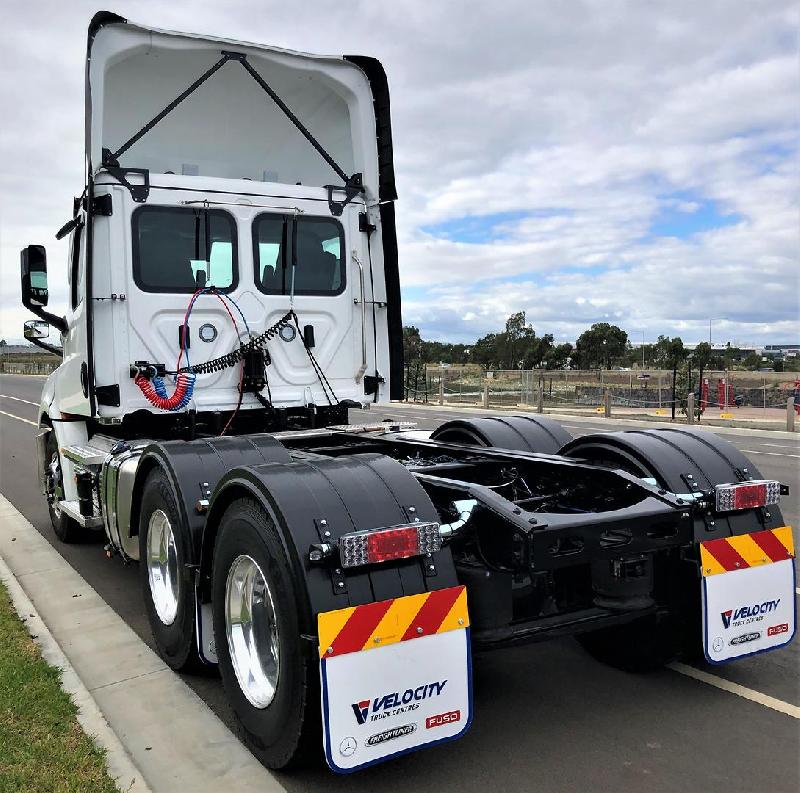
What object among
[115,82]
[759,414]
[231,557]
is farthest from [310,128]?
[759,414]

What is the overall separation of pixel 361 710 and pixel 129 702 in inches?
69.4

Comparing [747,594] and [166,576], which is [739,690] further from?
[166,576]

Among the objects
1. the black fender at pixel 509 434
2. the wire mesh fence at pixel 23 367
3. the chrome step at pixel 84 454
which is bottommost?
the chrome step at pixel 84 454

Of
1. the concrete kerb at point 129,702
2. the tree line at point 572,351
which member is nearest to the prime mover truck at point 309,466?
the concrete kerb at point 129,702

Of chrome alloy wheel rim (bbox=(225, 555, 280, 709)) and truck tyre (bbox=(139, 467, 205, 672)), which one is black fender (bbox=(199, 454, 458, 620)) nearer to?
chrome alloy wheel rim (bbox=(225, 555, 280, 709))

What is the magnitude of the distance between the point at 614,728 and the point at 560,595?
2.12 ft

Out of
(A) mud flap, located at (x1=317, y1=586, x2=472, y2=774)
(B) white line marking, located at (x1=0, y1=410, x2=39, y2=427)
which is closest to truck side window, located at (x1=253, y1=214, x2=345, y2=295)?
(A) mud flap, located at (x1=317, y1=586, x2=472, y2=774)

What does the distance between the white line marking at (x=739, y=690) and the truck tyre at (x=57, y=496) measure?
552 cm

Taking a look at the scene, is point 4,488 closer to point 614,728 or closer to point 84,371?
point 84,371

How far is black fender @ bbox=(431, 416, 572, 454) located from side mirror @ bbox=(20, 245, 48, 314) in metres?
3.40

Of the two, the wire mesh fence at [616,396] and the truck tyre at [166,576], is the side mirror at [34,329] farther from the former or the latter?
the wire mesh fence at [616,396]

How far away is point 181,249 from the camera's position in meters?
6.06

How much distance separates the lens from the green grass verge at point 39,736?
10.7 ft

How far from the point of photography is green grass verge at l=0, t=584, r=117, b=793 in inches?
128
